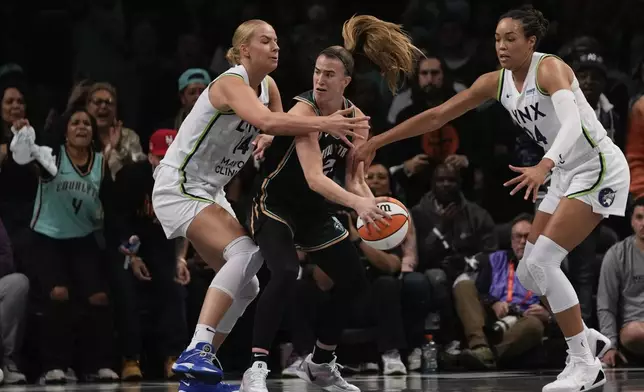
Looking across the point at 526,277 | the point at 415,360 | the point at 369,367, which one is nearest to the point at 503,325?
the point at 415,360

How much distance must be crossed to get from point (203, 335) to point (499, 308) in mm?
3562

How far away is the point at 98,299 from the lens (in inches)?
347

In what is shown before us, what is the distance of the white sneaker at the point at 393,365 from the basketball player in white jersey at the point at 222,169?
239 cm

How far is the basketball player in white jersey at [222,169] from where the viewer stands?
5918 millimetres

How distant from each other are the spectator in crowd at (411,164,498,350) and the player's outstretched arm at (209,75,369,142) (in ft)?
10.7

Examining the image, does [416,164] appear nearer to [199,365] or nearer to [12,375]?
[12,375]

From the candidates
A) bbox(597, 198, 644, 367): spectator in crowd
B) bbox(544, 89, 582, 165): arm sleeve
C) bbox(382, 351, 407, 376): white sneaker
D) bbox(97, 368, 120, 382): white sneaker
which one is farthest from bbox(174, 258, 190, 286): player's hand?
bbox(544, 89, 582, 165): arm sleeve

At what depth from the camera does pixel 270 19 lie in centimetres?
1097

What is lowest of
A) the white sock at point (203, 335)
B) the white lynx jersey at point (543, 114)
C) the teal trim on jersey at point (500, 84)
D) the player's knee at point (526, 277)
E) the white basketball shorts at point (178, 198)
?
the white sock at point (203, 335)

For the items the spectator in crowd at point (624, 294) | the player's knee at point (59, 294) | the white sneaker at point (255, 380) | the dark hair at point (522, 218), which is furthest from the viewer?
the dark hair at point (522, 218)

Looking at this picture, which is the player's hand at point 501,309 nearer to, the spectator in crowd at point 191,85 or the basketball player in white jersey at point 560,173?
the basketball player in white jersey at point 560,173

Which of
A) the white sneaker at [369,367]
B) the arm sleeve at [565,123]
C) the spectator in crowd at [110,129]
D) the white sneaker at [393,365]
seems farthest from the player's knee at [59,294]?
the arm sleeve at [565,123]

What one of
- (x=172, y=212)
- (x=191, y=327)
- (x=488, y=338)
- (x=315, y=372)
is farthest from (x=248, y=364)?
(x=172, y=212)

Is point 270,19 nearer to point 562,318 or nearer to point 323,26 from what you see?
point 323,26
